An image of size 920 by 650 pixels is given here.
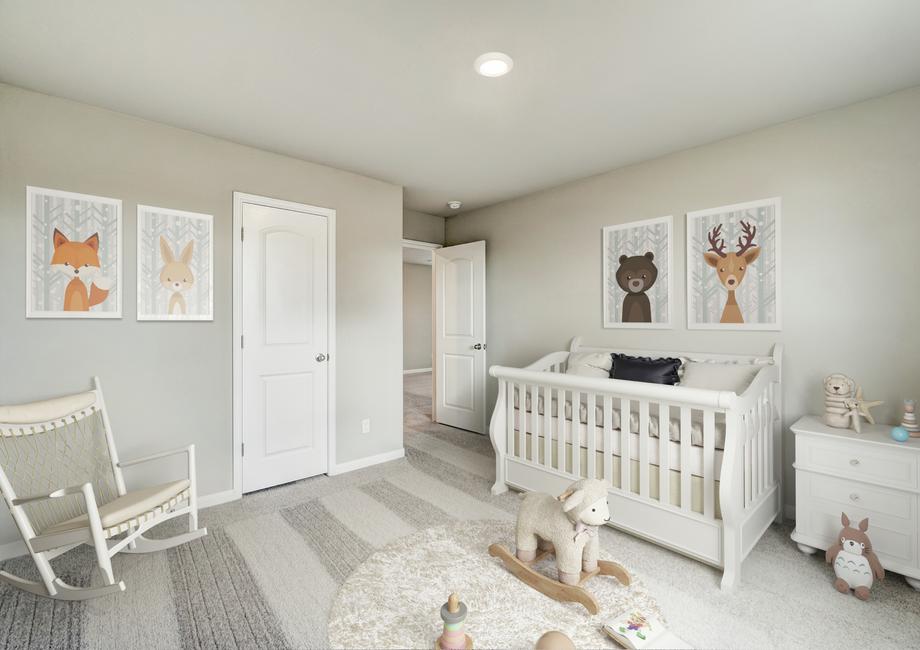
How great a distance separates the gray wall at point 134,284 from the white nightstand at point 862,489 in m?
2.96

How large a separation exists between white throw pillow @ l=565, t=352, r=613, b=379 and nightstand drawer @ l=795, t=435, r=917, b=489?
117cm

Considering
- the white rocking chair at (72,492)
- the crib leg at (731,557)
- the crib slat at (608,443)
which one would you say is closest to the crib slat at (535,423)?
the crib slat at (608,443)

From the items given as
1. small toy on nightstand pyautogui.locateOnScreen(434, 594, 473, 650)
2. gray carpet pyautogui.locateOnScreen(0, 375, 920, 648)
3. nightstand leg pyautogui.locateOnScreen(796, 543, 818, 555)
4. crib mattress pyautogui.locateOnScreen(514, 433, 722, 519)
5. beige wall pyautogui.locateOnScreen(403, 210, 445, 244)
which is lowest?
gray carpet pyautogui.locateOnScreen(0, 375, 920, 648)

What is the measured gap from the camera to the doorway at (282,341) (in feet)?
9.68

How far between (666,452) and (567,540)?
2.60 ft

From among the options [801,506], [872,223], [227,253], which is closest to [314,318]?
[227,253]

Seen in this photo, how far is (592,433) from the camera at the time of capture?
2.50 meters

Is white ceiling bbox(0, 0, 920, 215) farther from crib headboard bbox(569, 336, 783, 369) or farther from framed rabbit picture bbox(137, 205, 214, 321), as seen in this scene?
crib headboard bbox(569, 336, 783, 369)

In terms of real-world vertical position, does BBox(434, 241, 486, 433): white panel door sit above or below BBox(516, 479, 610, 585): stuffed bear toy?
above

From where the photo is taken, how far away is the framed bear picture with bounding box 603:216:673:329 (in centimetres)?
313

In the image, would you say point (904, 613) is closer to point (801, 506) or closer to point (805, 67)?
point (801, 506)

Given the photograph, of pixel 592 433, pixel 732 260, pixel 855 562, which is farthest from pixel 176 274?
pixel 855 562

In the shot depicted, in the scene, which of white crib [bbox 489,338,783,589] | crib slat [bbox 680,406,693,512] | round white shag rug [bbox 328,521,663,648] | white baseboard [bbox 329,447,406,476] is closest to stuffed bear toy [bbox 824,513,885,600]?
white crib [bbox 489,338,783,589]

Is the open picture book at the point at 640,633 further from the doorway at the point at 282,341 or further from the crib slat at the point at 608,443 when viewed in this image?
the doorway at the point at 282,341
